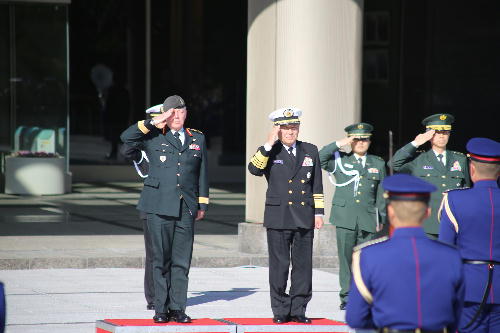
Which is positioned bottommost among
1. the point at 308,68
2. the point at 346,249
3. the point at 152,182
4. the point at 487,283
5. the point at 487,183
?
the point at 346,249

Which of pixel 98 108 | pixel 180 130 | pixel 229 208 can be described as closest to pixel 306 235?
pixel 180 130

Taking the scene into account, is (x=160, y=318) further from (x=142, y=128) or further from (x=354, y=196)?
(x=354, y=196)

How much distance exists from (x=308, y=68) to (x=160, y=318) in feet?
17.0

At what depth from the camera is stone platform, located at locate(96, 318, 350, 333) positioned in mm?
8391

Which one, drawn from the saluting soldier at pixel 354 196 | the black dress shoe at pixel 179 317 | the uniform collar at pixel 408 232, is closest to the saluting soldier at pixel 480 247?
the uniform collar at pixel 408 232

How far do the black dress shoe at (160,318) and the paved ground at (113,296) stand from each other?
0.64 m

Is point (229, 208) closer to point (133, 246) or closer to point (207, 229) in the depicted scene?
point (207, 229)

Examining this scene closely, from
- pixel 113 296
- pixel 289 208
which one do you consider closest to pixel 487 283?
pixel 289 208

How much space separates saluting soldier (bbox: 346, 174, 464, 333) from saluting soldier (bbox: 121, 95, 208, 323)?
15.6ft

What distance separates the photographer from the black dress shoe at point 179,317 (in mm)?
9258

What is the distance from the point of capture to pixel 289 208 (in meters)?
9.52

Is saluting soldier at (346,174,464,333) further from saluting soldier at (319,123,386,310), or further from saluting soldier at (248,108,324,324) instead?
saluting soldier at (319,123,386,310)

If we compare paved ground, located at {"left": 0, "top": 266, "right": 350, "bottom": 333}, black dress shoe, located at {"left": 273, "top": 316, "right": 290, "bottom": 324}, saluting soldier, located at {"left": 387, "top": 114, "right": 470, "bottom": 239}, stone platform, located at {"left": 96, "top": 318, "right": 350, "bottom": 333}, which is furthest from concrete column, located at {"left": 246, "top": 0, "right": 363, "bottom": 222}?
stone platform, located at {"left": 96, "top": 318, "right": 350, "bottom": 333}

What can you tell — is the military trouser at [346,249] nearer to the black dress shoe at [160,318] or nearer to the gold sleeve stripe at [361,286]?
the black dress shoe at [160,318]
